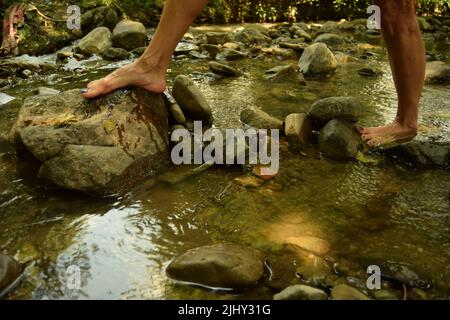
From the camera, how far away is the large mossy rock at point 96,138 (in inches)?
84.5

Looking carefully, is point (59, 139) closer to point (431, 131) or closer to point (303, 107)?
point (303, 107)

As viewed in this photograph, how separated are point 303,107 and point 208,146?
1316 millimetres

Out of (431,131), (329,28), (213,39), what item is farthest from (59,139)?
(329,28)

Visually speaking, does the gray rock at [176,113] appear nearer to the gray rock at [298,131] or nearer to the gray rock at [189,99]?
the gray rock at [189,99]

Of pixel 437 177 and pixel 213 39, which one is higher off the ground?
pixel 213 39

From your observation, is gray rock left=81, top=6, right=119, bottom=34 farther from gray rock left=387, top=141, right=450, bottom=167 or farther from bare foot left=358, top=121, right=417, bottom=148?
gray rock left=387, top=141, right=450, bottom=167

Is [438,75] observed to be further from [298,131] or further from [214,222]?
[214,222]

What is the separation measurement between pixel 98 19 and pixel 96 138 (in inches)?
191

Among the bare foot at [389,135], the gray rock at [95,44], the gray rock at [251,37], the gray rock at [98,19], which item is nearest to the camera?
the bare foot at [389,135]

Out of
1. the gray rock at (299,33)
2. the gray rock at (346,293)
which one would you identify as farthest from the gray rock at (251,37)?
the gray rock at (346,293)

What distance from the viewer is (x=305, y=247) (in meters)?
1.78

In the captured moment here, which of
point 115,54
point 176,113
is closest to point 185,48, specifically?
point 115,54

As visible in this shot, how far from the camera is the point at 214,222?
1.97 meters

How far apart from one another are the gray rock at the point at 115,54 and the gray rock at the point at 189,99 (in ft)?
9.01
